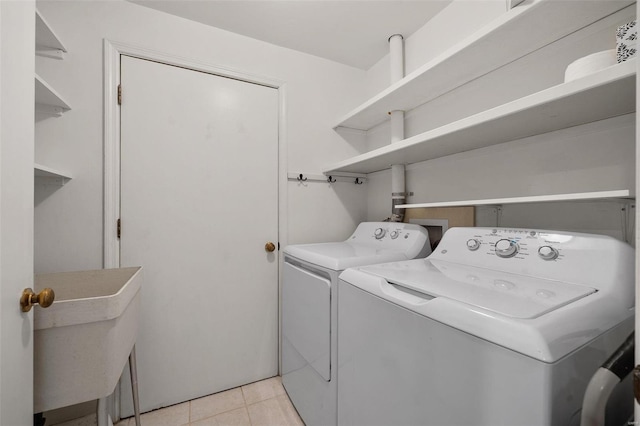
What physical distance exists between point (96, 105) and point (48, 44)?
33 centimetres

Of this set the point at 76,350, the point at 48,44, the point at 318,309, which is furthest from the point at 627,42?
the point at 48,44

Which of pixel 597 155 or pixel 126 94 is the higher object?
pixel 126 94

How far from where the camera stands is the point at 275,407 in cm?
158

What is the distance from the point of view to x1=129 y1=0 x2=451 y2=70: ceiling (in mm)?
1520

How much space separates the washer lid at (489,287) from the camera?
0.63m

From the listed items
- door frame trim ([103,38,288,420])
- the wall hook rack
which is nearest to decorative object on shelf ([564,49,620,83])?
the wall hook rack

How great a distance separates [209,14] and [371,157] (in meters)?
1.33

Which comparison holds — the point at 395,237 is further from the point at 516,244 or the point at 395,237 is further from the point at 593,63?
the point at 593,63

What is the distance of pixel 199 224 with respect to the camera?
5.45 ft

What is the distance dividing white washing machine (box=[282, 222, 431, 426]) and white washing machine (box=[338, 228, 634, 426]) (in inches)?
3.2

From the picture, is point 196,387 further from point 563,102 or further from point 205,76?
point 563,102

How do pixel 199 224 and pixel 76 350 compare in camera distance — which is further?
pixel 199 224

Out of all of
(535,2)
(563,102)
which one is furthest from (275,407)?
(535,2)

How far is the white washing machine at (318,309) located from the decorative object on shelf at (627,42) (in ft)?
3.19
